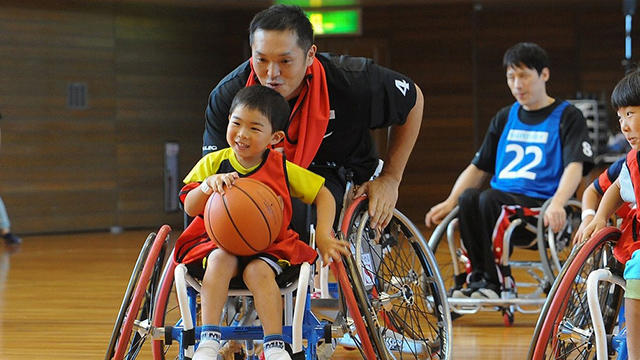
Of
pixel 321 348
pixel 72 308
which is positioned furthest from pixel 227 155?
pixel 72 308

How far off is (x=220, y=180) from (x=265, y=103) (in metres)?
0.21

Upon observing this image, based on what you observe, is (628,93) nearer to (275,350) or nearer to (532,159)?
(275,350)

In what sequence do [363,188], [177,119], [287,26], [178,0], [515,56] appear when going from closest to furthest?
[287,26]
[363,188]
[515,56]
[178,0]
[177,119]

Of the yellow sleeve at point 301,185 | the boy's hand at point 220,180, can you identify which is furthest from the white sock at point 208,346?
the yellow sleeve at point 301,185

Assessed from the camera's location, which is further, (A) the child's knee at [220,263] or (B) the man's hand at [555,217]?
(B) the man's hand at [555,217]

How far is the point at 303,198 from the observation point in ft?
8.15

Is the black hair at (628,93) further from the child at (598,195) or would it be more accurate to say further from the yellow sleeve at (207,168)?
the yellow sleeve at (207,168)

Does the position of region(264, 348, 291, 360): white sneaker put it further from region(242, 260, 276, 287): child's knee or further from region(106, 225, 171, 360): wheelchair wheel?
region(106, 225, 171, 360): wheelchair wheel

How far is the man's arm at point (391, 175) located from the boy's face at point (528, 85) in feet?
4.15

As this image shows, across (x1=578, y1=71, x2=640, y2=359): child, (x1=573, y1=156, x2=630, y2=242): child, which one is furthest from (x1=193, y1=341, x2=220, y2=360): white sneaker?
(x1=573, y1=156, x2=630, y2=242): child

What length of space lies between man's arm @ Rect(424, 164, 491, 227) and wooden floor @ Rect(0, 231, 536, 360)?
1.48 feet

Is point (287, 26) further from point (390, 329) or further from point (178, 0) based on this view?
point (178, 0)

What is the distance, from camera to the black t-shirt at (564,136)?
4.10 metres

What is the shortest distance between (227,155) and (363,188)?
1.78 ft
